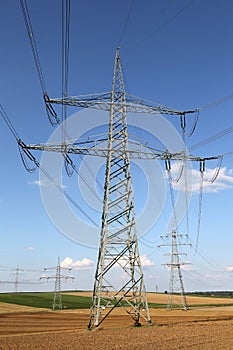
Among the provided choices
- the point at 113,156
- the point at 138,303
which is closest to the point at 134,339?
the point at 138,303

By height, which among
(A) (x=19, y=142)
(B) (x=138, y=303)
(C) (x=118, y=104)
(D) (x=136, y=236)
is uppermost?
(C) (x=118, y=104)

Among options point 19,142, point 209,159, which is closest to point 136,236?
point 209,159

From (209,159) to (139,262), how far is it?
10.1 m

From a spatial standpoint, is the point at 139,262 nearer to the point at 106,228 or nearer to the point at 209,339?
the point at 106,228

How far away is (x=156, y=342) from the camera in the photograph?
20984 mm

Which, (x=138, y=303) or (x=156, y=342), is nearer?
(x=156, y=342)

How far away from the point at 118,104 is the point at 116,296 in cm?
1562

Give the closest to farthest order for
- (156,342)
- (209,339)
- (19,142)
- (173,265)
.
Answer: (156,342) → (209,339) → (19,142) → (173,265)

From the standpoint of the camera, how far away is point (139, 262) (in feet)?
95.0

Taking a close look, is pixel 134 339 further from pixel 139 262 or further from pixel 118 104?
pixel 118 104

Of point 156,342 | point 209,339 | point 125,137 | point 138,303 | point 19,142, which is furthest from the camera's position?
point 125,137

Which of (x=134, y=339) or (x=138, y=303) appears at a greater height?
(x=138, y=303)

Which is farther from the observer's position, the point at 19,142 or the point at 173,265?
the point at 173,265

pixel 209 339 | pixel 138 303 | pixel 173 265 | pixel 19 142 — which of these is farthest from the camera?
pixel 173 265
